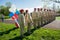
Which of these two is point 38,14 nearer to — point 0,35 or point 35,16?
point 35,16

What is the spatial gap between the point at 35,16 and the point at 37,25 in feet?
4.11

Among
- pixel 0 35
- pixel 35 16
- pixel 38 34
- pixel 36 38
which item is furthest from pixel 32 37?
pixel 35 16

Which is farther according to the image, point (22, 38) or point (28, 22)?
point (28, 22)

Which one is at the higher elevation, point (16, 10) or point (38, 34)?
point (16, 10)

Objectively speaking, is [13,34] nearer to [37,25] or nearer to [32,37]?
[32,37]

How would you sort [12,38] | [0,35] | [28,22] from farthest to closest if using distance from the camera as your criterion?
1. [28,22]
2. [0,35]
3. [12,38]

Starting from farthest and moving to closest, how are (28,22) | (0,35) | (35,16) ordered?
(35,16)
(28,22)
(0,35)

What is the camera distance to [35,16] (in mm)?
17672

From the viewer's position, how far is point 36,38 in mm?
13562

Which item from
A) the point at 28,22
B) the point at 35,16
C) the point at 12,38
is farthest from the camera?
the point at 35,16

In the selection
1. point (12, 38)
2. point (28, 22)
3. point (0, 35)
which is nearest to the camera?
point (12, 38)

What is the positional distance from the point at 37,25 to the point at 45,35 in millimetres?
4030

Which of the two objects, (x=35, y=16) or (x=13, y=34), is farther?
(x=35, y=16)

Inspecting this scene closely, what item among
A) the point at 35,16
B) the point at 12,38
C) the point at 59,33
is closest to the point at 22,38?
the point at 12,38
